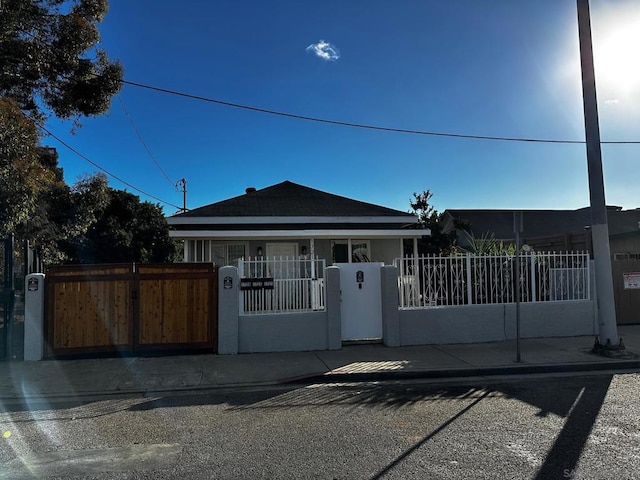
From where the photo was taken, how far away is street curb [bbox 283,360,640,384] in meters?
7.90

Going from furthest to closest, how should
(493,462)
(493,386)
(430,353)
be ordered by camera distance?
(430,353) → (493,386) → (493,462)

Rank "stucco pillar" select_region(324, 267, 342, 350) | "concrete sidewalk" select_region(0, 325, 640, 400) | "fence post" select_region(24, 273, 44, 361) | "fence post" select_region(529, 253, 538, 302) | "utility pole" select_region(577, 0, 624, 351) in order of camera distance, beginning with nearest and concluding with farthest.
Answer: "concrete sidewalk" select_region(0, 325, 640, 400)
"fence post" select_region(24, 273, 44, 361)
"utility pole" select_region(577, 0, 624, 351)
"stucco pillar" select_region(324, 267, 342, 350)
"fence post" select_region(529, 253, 538, 302)

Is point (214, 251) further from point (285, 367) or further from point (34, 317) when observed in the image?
point (285, 367)

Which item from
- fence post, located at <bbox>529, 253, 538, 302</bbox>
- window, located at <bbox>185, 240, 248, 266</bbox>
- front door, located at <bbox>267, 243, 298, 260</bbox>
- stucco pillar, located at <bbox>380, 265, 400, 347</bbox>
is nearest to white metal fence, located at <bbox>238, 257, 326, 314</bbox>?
stucco pillar, located at <bbox>380, 265, 400, 347</bbox>

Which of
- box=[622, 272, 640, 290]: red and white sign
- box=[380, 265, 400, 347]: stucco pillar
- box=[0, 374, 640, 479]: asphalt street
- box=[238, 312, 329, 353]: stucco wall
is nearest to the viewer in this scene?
box=[0, 374, 640, 479]: asphalt street

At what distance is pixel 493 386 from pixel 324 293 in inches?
157

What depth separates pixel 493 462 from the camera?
4.45m

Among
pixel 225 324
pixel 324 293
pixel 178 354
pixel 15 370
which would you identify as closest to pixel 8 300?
pixel 15 370

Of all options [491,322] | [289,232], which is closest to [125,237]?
[289,232]

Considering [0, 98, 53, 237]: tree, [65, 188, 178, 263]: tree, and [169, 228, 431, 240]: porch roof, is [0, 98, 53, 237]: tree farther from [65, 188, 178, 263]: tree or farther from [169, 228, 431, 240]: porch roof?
[65, 188, 178, 263]: tree

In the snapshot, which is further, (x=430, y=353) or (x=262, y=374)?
(x=430, y=353)

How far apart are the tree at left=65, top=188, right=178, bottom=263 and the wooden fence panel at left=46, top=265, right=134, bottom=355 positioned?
19.8 metres

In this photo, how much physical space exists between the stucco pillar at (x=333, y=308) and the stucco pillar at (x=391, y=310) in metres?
1.01

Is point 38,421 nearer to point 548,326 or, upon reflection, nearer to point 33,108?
point 548,326
